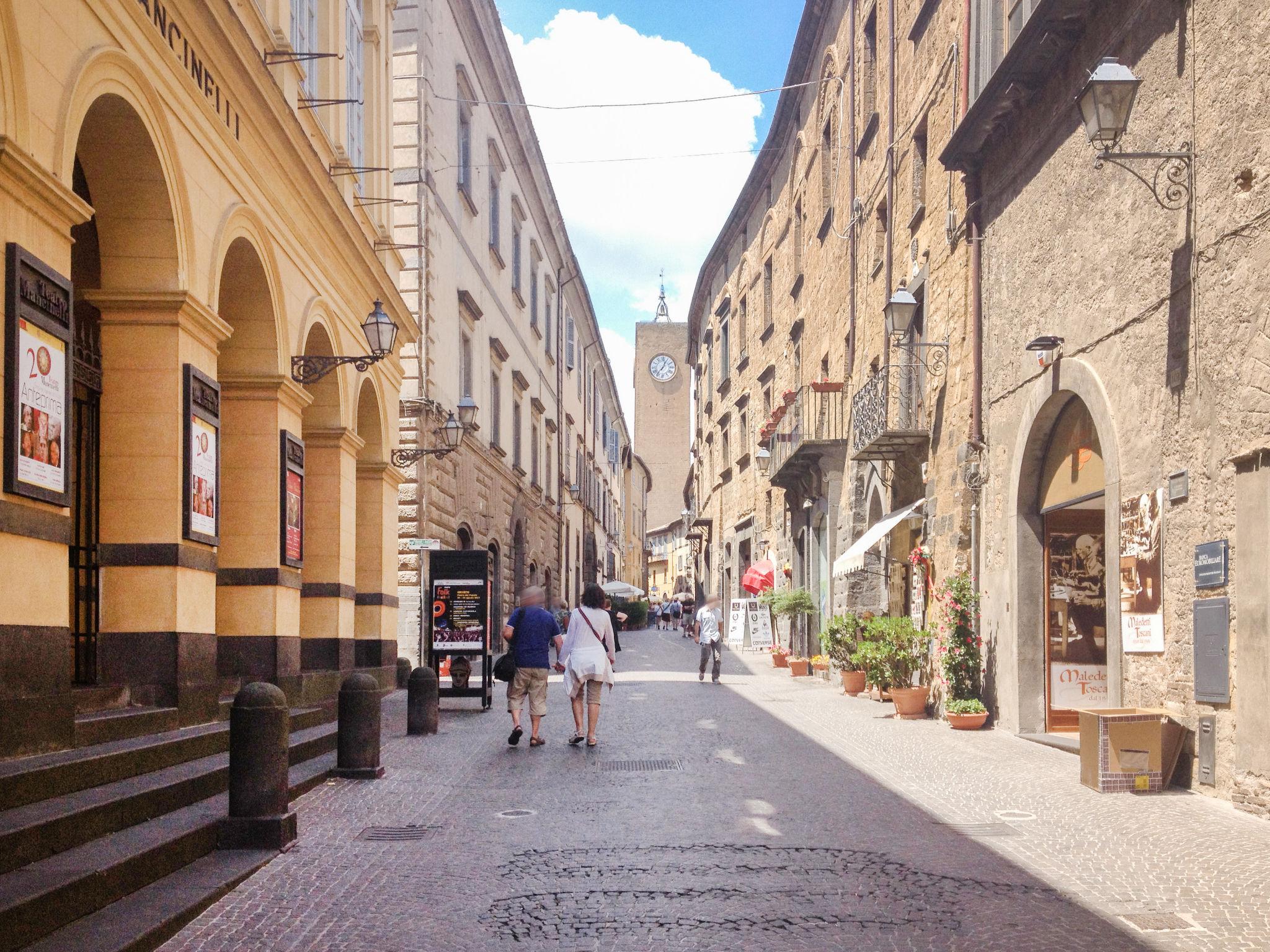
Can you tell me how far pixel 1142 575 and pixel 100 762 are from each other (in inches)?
303

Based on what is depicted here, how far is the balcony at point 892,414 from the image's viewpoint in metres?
17.1

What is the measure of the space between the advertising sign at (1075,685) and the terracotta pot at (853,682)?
19.1 ft

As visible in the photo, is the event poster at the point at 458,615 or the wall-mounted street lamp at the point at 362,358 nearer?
the wall-mounted street lamp at the point at 362,358

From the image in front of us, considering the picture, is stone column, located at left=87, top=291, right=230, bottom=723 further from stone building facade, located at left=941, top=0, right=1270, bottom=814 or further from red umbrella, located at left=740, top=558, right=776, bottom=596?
red umbrella, located at left=740, top=558, right=776, bottom=596

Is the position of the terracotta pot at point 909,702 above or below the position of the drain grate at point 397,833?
below

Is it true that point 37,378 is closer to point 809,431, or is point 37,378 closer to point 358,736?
point 358,736

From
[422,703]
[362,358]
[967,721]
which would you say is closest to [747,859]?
[422,703]

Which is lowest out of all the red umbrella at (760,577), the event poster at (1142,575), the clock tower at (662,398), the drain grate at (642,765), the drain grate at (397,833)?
the drain grate at (642,765)

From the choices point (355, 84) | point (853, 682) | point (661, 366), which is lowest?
point (853, 682)

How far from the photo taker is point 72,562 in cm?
942

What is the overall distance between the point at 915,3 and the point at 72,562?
14610mm

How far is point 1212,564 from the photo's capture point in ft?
29.4

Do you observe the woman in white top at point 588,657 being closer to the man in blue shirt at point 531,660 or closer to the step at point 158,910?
the man in blue shirt at point 531,660

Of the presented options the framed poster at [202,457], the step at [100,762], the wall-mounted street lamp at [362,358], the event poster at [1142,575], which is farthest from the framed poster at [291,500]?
the event poster at [1142,575]
